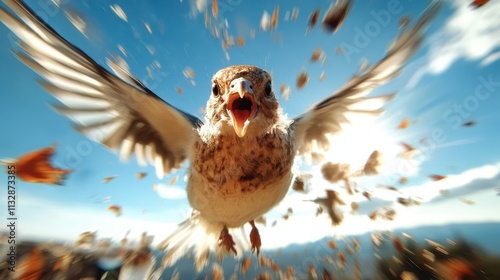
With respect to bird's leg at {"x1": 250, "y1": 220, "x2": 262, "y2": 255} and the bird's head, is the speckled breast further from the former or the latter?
bird's leg at {"x1": 250, "y1": 220, "x2": 262, "y2": 255}

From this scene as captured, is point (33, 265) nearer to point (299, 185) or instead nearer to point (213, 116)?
point (213, 116)

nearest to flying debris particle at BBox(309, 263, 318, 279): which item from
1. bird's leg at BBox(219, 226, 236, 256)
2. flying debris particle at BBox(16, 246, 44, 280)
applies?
bird's leg at BBox(219, 226, 236, 256)

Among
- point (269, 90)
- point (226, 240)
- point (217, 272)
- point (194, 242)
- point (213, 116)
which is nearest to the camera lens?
point (213, 116)

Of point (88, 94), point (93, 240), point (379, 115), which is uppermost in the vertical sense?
point (88, 94)

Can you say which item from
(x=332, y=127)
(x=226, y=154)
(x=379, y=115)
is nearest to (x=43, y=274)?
(x=226, y=154)

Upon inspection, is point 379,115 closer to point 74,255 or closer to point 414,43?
point 414,43

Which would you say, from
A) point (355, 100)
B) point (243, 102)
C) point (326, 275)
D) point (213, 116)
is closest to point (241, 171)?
point (213, 116)
